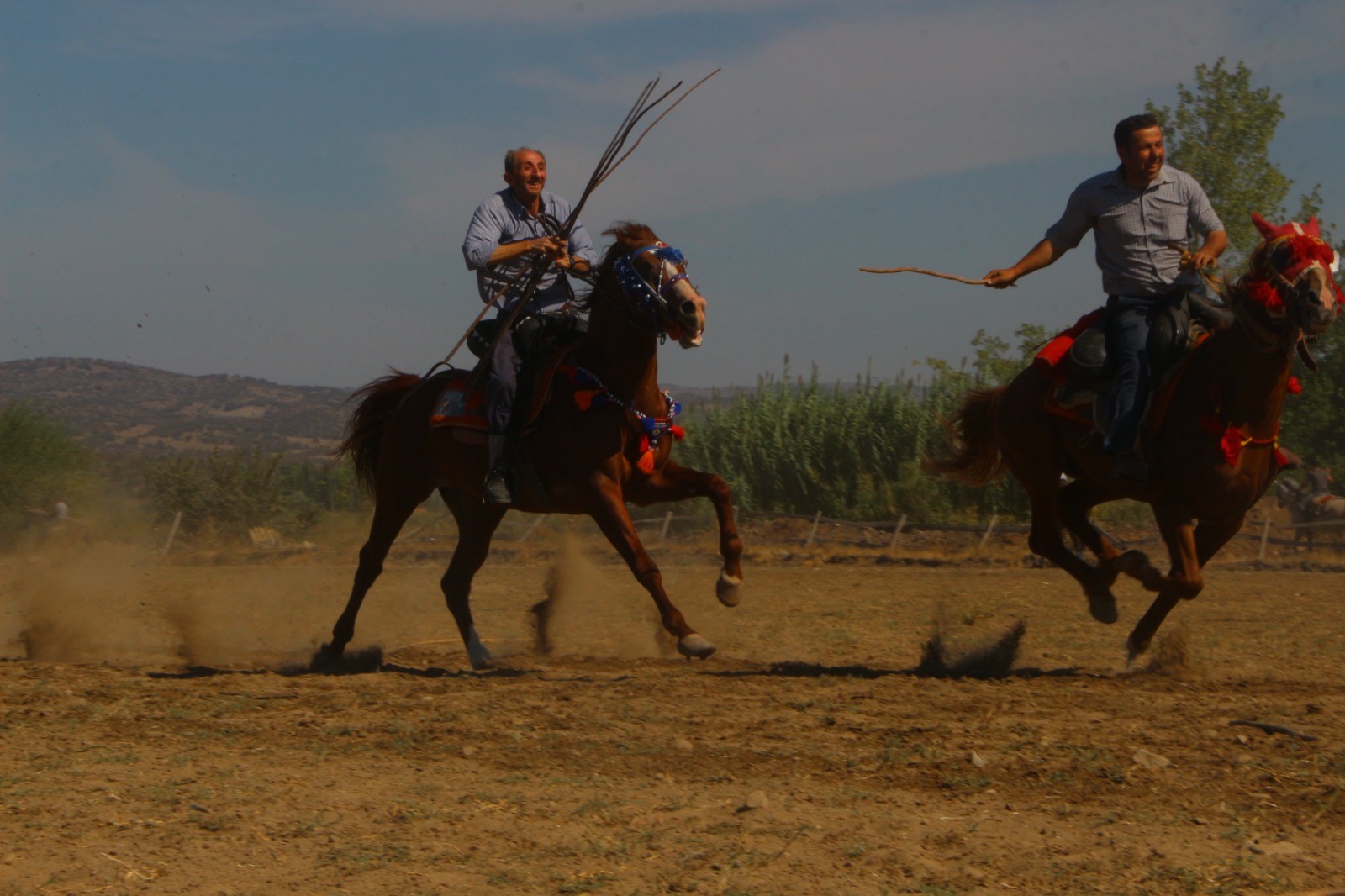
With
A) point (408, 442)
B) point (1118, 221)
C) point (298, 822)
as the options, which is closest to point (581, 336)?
point (408, 442)

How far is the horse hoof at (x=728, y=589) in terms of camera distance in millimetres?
7656

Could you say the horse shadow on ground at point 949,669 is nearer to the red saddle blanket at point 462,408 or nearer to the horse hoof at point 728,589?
the horse hoof at point 728,589

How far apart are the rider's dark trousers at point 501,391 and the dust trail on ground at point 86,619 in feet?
10.2

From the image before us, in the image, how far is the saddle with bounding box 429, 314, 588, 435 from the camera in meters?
8.08

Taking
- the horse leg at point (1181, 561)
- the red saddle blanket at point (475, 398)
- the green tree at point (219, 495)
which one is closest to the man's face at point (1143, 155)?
the horse leg at point (1181, 561)

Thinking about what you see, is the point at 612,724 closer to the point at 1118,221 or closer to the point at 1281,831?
the point at 1281,831

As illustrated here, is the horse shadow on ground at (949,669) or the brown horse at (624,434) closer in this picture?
the brown horse at (624,434)

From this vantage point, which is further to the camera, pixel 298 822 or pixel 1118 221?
pixel 1118 221

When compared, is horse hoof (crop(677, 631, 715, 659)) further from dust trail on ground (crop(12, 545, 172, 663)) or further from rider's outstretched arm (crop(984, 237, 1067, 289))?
dust trail on ground (crop(12, 545, 172, 663))

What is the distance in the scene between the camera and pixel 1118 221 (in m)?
7.97

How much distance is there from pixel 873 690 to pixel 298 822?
3220 mm

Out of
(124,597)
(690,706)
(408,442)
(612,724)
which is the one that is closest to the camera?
(612,724)

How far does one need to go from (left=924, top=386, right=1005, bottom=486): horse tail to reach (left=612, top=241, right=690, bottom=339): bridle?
2727mm

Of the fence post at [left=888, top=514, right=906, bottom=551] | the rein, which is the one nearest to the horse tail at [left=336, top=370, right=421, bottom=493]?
the rein
